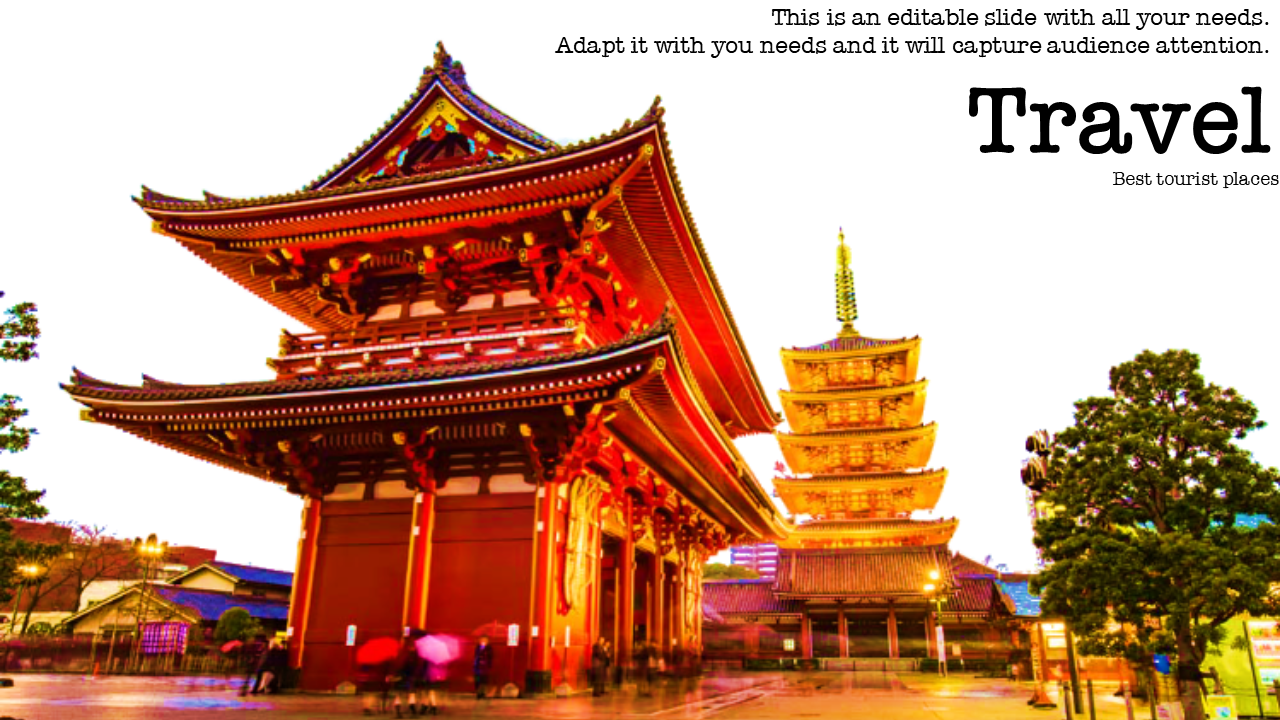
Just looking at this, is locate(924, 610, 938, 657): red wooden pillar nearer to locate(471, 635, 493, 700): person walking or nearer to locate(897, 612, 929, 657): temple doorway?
locate(897, 612, 929, 657): temple doorway

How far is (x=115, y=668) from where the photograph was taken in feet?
111

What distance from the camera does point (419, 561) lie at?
58.0ft

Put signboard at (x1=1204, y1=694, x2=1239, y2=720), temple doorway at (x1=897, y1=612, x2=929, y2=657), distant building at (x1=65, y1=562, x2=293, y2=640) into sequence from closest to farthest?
1. signboard at (x1=1204, y1=694, x2=1239, y2=720)
2. distant building at (x1=65, y1=562, x2=293, y2=640)
3. temple doorway at (x1=897, y1=612, x2=929, y2=657)

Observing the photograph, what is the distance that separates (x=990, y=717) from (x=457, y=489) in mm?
12238

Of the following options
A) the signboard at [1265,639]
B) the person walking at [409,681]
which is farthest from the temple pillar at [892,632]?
the person walking at [409,681]

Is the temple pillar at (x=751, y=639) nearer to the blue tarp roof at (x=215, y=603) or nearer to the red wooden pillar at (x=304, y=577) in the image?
the blue tarp roof at (x=215, y=603)

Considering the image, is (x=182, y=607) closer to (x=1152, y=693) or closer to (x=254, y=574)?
(x=254, y=574)

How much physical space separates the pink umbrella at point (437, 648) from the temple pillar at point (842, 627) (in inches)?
1353

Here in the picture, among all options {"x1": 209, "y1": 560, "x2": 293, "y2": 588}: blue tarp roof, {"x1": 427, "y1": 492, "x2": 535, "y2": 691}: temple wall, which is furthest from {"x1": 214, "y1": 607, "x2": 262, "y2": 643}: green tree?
{"x1": 427, "y1": 492, "x2": 535, "y2": 691}: temple wall

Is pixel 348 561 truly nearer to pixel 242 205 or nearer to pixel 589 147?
pixel 242 205

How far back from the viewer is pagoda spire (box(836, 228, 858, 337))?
187 ft

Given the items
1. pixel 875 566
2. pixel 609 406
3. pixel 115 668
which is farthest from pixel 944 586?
pixel 115 668

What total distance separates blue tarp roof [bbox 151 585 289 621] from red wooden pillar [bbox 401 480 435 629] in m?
25.2

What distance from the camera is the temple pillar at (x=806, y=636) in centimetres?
4653
